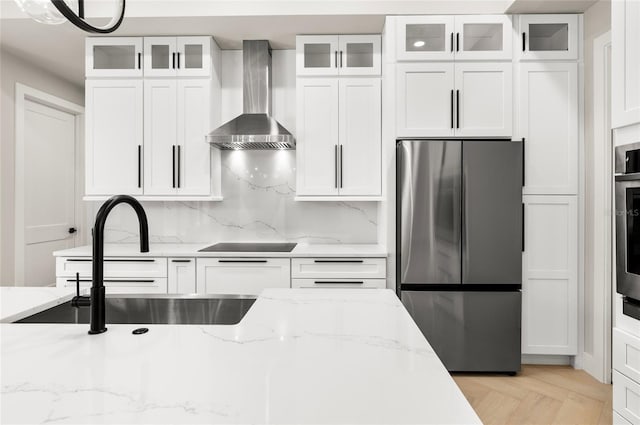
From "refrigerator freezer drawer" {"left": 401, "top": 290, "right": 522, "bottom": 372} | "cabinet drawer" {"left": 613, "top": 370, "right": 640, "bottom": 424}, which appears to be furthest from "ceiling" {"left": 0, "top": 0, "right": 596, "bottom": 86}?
"cabinet drawer" {"left": 613, "top": 370, "right": 640, "bottom": 424}

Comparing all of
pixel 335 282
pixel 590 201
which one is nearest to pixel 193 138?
pixel 335 282

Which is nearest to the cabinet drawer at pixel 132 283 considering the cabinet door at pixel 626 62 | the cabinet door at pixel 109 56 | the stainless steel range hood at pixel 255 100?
the stainless steel range hood at pixel 255 100

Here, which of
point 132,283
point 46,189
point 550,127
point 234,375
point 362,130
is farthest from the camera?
point 46,189

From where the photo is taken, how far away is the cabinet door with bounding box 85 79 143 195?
10.5ft

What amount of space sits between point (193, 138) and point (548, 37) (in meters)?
2.83

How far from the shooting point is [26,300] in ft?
4.66

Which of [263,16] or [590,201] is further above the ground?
[263,16]

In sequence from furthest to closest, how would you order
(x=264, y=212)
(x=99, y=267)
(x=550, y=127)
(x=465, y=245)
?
1. (x=264, y=212)
2. (x=550, y=127)
3. (x=465, y=245)
4. (x=99, y=267)

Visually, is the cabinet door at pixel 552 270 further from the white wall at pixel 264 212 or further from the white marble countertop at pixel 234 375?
the white marble countertop at pixel 234 375

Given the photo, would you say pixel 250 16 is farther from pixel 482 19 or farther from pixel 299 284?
pixel 299 284

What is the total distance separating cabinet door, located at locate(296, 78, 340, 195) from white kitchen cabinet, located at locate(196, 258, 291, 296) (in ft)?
2.11

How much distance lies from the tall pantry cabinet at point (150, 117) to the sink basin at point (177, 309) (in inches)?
68.1

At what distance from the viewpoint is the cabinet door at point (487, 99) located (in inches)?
113

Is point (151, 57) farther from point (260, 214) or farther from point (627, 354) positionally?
point (627, 354)
